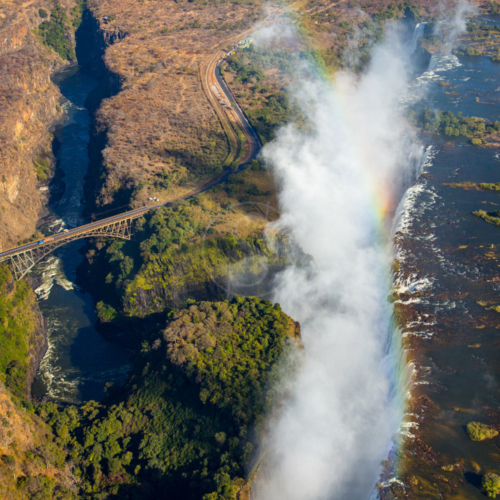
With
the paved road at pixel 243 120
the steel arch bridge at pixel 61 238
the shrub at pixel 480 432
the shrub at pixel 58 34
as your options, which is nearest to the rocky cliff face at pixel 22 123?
the steel arch bridge at pixel 61 238

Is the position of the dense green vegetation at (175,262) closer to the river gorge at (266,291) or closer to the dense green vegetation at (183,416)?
the river gorge at (266,291)

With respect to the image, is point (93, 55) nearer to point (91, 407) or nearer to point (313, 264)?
point (313, 264)

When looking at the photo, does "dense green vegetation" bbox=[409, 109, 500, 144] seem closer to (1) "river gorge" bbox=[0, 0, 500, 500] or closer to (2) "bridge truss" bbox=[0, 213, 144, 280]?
(1) "river gorge" bbox=[0, 0, 500, 500]

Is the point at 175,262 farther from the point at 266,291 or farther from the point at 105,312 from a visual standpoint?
the point at 266,291

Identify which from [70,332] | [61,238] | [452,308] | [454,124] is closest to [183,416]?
[70,332]

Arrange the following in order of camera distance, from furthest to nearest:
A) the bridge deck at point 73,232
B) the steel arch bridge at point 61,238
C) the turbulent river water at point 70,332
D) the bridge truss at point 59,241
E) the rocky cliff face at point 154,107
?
the rocky cliff face at point 154,107
the bridge truss at point 59,241
the steel arch bridge at point 61,238
the bridge deck at point 73,232
the turbulent river water at point 70,332

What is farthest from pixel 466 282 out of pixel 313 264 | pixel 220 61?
pixel 220 61

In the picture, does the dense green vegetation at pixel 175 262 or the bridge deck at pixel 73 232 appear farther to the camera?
the dense green vegetation at pixel 175 262
